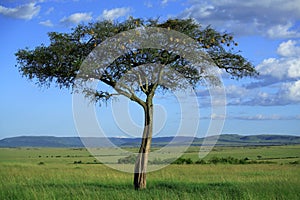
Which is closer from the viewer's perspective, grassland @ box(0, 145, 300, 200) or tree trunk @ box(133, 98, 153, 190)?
grassland @ box(0, 145, 300, 200)

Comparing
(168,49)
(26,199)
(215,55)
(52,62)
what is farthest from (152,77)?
(26,199)

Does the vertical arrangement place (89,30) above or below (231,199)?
above

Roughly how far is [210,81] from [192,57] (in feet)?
5.91

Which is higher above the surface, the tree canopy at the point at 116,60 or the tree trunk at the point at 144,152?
the tree canopy at the point at 116,60

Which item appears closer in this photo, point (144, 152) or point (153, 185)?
point (144, 152)

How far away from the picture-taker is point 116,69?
18.0 meters

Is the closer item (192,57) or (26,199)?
(26,199)

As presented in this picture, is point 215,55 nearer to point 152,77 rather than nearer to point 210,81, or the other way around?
point 210,81

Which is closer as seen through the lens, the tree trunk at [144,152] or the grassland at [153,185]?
the grassland at [153,185]

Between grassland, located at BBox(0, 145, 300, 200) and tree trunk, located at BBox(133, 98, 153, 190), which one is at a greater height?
tree trunk, located at BBox(133, 98, 153, 190)

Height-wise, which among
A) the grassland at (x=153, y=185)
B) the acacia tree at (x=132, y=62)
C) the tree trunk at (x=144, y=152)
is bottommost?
the grassland at (x=153, y=185)

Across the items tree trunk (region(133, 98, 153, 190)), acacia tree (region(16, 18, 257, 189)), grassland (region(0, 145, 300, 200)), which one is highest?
acacia tree (region(16, 18, 257, 189))

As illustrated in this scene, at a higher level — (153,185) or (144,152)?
(144,152)

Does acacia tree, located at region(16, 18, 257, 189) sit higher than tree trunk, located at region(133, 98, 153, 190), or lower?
higher
